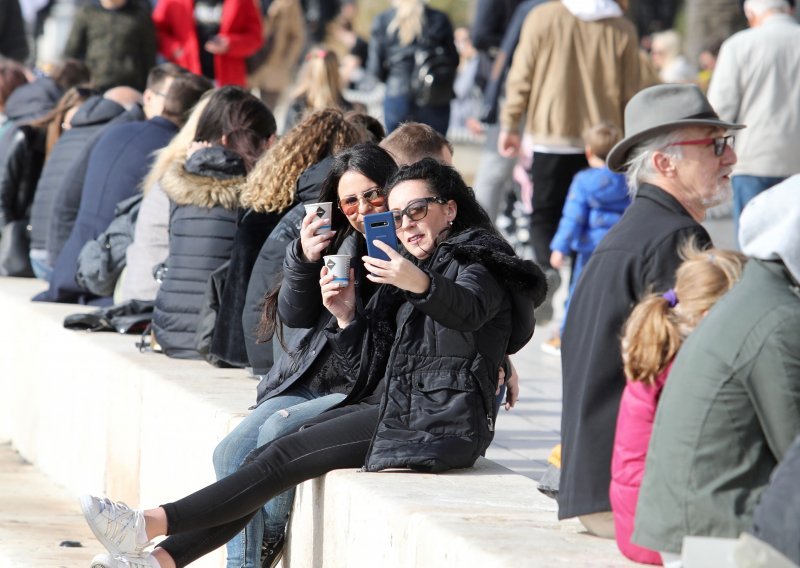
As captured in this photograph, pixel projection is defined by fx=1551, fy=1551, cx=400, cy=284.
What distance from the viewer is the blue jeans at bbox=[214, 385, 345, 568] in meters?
5.09

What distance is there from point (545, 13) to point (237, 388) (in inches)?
160

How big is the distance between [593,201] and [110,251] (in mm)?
2770

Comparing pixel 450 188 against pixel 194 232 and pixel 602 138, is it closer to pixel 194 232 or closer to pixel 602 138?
pixel 194 232

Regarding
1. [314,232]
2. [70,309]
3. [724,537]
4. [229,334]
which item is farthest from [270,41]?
[724,537]

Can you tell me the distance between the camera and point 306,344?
544 cm

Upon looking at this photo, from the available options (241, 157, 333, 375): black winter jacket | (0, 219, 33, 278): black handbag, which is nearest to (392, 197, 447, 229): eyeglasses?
(241, 157, 333, 375): black winter jacket

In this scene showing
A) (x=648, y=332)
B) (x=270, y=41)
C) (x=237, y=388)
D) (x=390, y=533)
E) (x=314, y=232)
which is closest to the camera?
(x=648, y=332)

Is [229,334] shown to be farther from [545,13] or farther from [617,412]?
[545,13]

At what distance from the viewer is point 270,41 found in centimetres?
1300

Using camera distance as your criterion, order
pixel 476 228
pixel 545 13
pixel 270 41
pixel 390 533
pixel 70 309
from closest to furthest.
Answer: pixel 390 533 < pixel 476 228 < pixel 70 309 < pixel 545 13 < pixel 270 41

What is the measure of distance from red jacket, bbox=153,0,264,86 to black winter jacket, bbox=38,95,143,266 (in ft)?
7.82

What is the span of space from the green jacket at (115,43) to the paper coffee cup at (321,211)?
6.86 meters

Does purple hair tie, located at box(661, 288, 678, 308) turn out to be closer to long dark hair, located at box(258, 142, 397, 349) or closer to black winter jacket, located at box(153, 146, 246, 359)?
long dark hair, located at box(258, 142, 397, 349)

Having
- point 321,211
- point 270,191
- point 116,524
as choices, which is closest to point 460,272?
point 321,211
